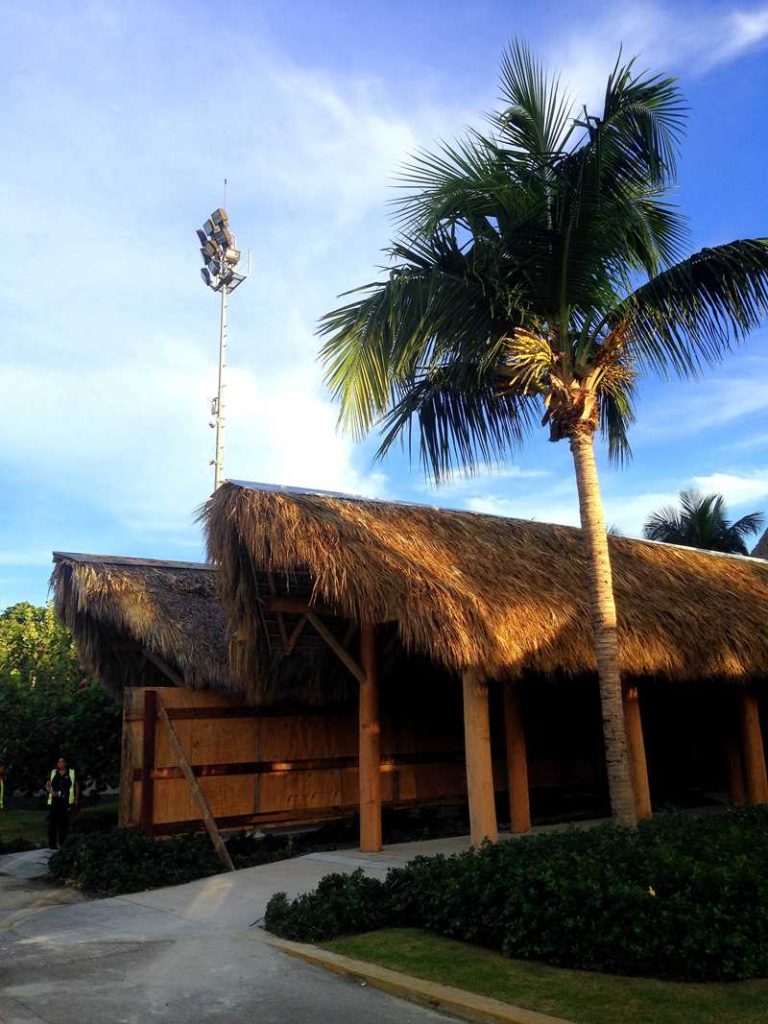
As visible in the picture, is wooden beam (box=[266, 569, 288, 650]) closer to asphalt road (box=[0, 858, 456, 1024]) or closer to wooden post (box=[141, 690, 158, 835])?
wooden post (box=[141, 690, 158, 835])

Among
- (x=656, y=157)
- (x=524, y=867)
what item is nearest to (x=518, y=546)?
(x=656, y=157)

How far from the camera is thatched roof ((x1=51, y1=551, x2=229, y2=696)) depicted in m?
11.2

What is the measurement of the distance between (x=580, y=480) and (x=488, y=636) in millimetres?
1842

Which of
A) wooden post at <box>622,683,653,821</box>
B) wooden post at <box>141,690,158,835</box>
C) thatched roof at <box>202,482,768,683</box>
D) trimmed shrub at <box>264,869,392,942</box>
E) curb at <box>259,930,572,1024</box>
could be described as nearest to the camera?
curb at <box>259,930,572,1024</box>

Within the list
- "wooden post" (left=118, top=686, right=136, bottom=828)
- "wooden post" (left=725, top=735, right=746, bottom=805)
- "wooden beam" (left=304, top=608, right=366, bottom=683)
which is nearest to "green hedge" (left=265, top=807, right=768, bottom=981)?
"wooden beam" (left=304, top=608, right=366, bottom=683)

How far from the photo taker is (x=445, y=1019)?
4.54 metres

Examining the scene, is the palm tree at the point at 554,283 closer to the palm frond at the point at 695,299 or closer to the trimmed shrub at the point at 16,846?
the palm frond at the point at 695,299

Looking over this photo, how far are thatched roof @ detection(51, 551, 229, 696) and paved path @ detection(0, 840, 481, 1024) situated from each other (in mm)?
3294

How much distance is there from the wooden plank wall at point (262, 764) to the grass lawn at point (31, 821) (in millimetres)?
3374

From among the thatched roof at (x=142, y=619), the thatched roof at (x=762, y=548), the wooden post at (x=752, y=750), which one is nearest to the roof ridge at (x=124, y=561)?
the thatched roof at (x=142, y=619)

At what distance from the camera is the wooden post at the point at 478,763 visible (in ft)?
28.1

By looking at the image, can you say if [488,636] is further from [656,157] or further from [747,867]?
[656,157]

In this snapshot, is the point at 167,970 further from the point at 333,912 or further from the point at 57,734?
the point at 57,734

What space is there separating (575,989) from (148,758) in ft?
23.8
